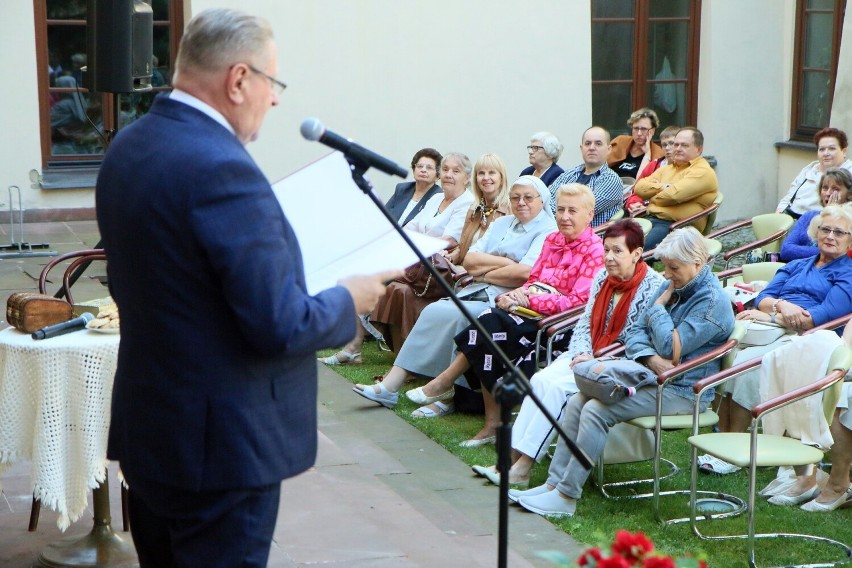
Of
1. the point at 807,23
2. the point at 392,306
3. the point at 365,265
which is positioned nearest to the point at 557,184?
the point at 392,306

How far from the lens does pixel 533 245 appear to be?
246 inches

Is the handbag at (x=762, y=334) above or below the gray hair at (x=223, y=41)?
below

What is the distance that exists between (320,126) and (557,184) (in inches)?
236

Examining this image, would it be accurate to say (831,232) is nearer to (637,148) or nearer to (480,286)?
(480,286)

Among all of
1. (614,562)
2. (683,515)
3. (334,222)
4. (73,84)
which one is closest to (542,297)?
(683,515)

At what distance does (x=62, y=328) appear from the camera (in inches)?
143

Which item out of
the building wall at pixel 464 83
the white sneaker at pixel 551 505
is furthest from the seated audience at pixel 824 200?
the building wall at pixel 464 83

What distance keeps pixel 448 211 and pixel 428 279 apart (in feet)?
2.07

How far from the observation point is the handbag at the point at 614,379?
4723 mm

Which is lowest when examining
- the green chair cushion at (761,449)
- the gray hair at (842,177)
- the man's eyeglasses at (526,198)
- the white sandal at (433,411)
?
the white sandal at (433,411)

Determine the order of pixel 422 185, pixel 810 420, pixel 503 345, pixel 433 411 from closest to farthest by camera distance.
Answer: pixel 810 420
pixel 503 345
pixel 433 411
pixel 422 185

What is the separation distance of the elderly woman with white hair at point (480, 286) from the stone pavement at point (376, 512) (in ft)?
0.95

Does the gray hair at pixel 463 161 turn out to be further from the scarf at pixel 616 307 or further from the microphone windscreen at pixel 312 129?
the microphone windscreen at pixel 312 129

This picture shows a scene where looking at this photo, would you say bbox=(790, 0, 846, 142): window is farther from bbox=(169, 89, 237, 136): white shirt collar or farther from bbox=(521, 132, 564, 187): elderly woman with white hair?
bbox=(169, 89, 237, 136): white shirt collar
